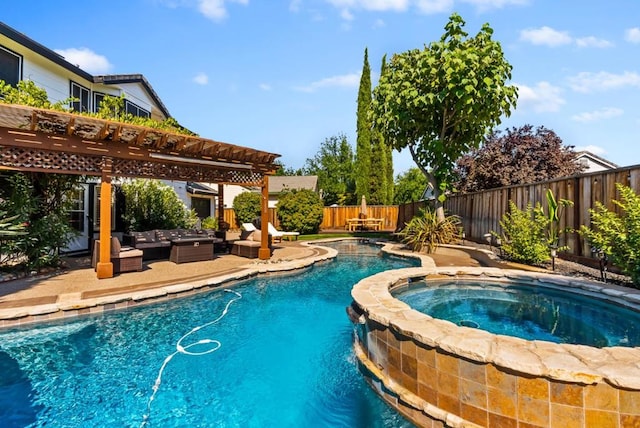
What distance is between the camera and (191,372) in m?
4.03

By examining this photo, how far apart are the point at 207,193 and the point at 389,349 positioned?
59.5 ft

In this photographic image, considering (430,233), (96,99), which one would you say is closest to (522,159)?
(430,233)

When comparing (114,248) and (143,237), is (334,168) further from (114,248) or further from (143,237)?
(114,248)

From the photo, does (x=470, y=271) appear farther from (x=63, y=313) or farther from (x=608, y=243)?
(x=63, y=313)

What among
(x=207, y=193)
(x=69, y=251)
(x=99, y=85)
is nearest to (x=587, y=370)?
(x=69, y=251)

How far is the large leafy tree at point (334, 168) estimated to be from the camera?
4188cm

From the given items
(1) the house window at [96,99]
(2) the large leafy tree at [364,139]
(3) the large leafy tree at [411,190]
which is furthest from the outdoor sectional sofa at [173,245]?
(3) the large leafy tree at [411,190]

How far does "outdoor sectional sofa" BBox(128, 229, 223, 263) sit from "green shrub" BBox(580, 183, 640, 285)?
31.7 feet

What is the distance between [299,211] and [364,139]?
13.6 m

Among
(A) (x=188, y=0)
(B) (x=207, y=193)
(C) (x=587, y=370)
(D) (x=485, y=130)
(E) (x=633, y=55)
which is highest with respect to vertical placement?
(A) (x=188, y=0)

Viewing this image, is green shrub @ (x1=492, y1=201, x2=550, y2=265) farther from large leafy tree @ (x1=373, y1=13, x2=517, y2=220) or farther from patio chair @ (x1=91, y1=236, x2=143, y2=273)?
patio chair @ (x1=91, y1=236, x2=143, y2=273)

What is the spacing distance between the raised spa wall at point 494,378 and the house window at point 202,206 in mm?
19080

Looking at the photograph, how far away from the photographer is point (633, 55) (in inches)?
395

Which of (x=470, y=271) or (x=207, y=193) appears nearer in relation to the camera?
(x=470, y=271)
